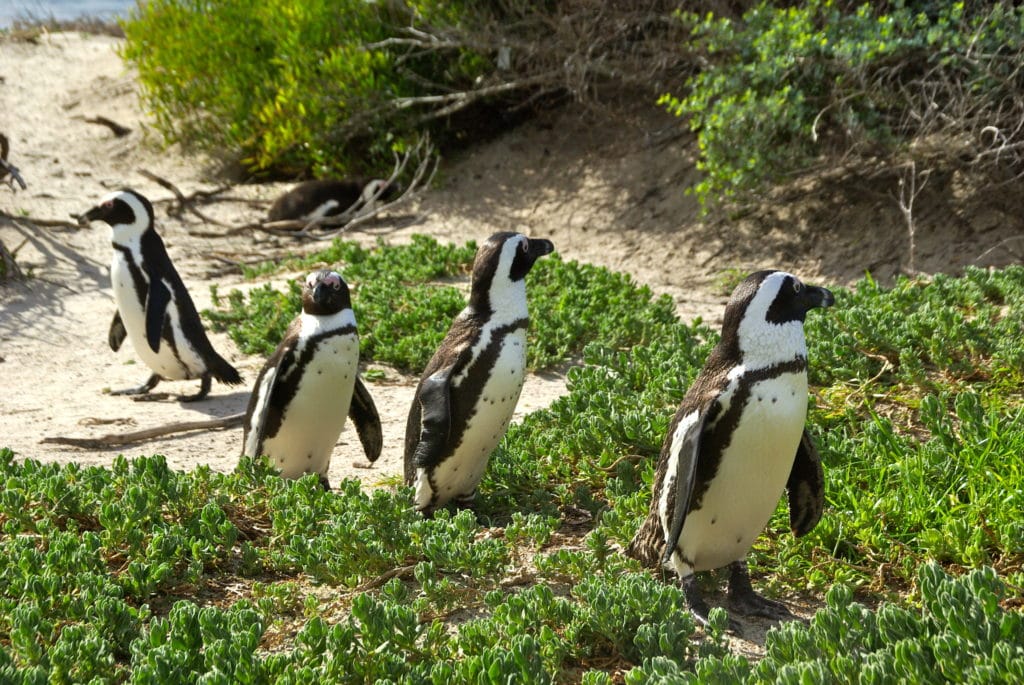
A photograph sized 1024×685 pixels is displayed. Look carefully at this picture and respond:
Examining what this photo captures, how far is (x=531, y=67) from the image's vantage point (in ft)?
32.9

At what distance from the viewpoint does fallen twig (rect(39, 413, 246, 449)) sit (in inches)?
216

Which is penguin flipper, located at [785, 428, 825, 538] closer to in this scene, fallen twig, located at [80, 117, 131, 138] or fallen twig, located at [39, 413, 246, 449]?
fallen twig, located at [39, 413, 246, 449]

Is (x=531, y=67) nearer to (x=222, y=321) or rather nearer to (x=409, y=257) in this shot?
(x=409, y=257)

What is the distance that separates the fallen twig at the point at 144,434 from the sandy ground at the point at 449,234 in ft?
0.15

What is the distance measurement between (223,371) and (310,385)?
203 centimetres

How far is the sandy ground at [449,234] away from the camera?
249 inches

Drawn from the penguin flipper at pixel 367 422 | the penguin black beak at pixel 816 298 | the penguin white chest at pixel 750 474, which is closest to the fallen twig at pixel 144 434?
the penguin flipper at pixel 367 422

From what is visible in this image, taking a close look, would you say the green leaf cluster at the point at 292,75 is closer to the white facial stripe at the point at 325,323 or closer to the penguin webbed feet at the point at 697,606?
the white facial stripe at the point at 325,323

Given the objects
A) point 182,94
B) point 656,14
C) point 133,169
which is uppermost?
point 656,14

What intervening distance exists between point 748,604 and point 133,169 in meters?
9.61

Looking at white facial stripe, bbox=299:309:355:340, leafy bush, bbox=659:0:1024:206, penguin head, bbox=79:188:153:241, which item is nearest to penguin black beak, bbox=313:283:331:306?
white facial stripe, bbox=299:309:355:340

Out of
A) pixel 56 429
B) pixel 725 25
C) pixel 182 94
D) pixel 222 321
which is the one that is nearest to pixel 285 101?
pixel 182 94

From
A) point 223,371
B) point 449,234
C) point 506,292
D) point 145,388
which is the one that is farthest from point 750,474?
point 449,234

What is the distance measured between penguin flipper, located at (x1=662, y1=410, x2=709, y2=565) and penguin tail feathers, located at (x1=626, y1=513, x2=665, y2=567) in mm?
141
